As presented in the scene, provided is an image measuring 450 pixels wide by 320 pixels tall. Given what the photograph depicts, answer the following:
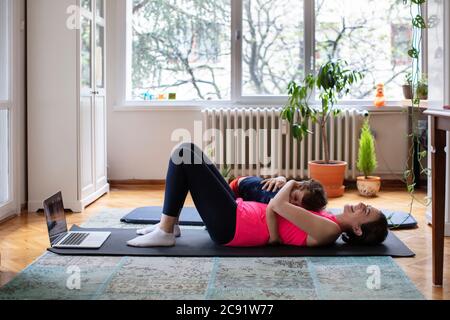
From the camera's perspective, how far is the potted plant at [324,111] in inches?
198

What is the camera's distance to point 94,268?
2799 millimetres

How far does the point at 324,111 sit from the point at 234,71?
1.03m

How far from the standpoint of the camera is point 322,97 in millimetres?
5180

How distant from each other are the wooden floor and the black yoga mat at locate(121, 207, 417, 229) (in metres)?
0.09

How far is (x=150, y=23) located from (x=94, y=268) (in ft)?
11.5

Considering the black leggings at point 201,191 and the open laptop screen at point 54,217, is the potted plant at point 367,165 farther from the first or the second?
the open laptop screen at point 54,217

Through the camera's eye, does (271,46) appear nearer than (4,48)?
No

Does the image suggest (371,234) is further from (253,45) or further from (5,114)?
(253,45)

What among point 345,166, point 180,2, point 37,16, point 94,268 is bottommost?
point 94,268

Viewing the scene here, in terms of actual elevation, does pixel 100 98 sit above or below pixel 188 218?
above

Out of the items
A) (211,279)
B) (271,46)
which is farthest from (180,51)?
(211,279)

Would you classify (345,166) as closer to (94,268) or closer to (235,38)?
(235,38)
